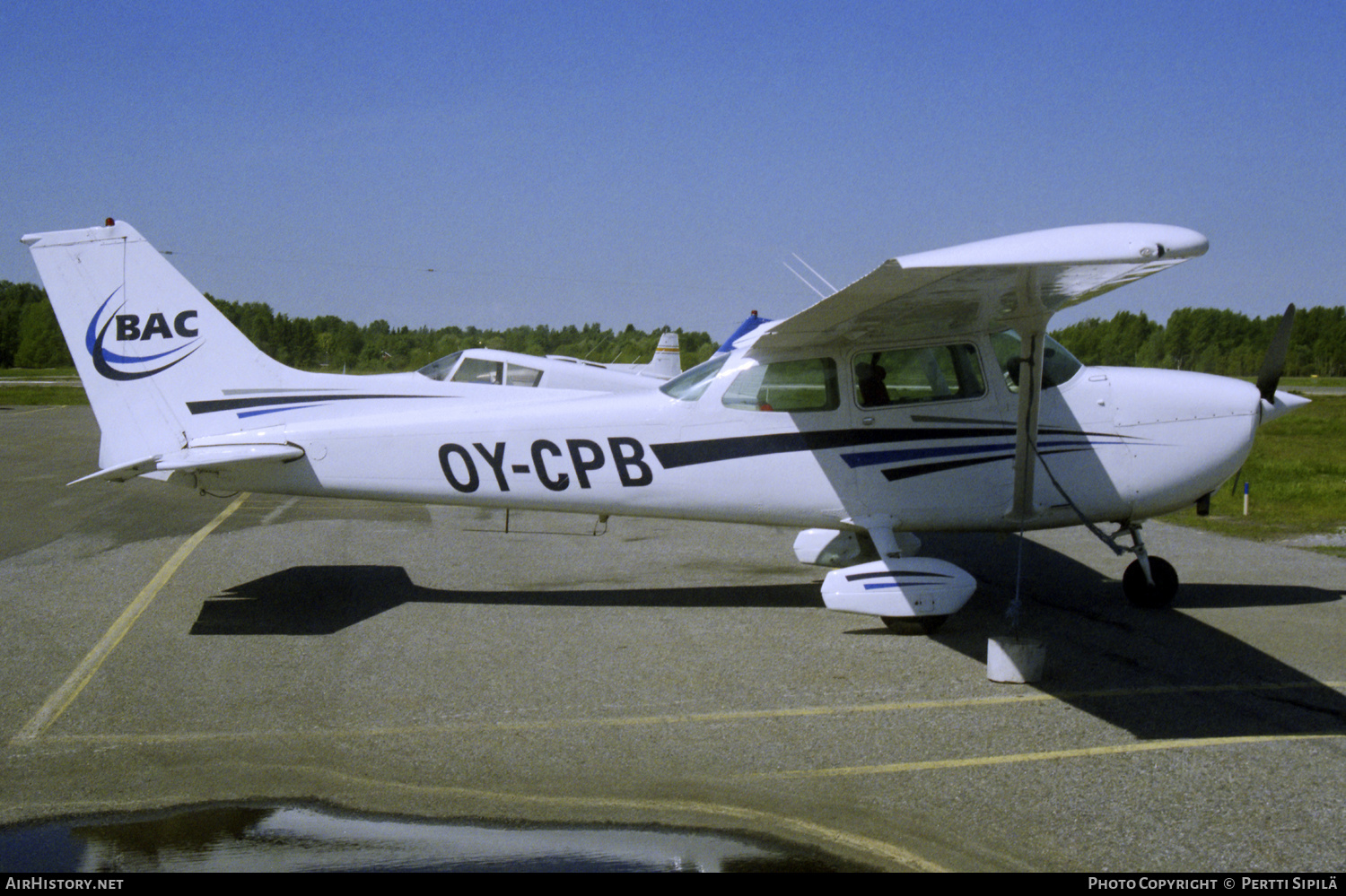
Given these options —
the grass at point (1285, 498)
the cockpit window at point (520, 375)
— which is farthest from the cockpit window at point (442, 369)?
the grass at point (1285, 498)

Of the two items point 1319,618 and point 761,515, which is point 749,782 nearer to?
point 761,515

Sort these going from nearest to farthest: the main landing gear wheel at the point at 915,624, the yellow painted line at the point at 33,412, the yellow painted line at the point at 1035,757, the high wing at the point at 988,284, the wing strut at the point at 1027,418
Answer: the high wing at the point at 988,284 → the yellow painted line at the point at 1035,757 → the wing strut at the point at 1027,418 → the main landing gear wheel at the point at 915,624 → the yellow painted line at the point at 33,412

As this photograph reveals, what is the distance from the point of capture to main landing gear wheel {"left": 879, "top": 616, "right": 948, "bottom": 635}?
288 inches

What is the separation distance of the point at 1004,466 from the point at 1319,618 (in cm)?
271

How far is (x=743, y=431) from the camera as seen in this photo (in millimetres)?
7617

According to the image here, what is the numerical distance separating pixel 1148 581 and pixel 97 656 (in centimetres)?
772

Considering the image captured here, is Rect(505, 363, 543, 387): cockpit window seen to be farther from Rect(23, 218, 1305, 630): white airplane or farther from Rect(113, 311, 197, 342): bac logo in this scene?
Rect(113, 311, 197, 342): bac logo

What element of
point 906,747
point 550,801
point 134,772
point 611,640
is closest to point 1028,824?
point 906,747

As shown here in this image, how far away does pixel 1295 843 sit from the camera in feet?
13.1

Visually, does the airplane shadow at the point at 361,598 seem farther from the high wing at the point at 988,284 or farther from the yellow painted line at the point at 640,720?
the high wing at the point at 988,284

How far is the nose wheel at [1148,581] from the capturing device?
8.02 metres

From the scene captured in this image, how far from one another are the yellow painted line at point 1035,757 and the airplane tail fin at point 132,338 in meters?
5.54

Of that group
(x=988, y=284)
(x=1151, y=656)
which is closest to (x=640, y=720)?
(x=988, y=284)

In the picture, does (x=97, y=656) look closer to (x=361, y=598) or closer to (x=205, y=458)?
(x=205, y=458)
